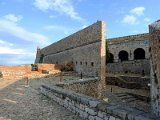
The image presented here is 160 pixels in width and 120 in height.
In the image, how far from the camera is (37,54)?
141ft

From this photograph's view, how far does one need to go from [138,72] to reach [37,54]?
2234cm

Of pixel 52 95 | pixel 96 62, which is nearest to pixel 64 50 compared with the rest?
pixel 96 62

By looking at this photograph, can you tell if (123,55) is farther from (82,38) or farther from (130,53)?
(82,38)

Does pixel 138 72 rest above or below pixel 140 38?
below

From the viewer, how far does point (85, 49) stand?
62.7 feet

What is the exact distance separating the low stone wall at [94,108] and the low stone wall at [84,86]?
3.17 m

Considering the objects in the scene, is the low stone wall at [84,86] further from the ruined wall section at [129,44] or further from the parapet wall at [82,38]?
the ruined wall section at [129,44]

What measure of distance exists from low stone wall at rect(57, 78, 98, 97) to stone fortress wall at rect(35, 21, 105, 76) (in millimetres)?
2248

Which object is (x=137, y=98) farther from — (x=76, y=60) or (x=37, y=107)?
(x=37, y=107)

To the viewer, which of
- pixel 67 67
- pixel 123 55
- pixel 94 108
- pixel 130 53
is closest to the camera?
pixel 94 108

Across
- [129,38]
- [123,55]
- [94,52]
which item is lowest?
[94,52]

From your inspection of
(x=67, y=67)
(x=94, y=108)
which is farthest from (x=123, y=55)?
(x=94, y=108)

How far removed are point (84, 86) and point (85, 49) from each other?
6506 millimetres

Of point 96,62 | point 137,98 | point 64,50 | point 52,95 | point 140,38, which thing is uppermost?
point 140,38
